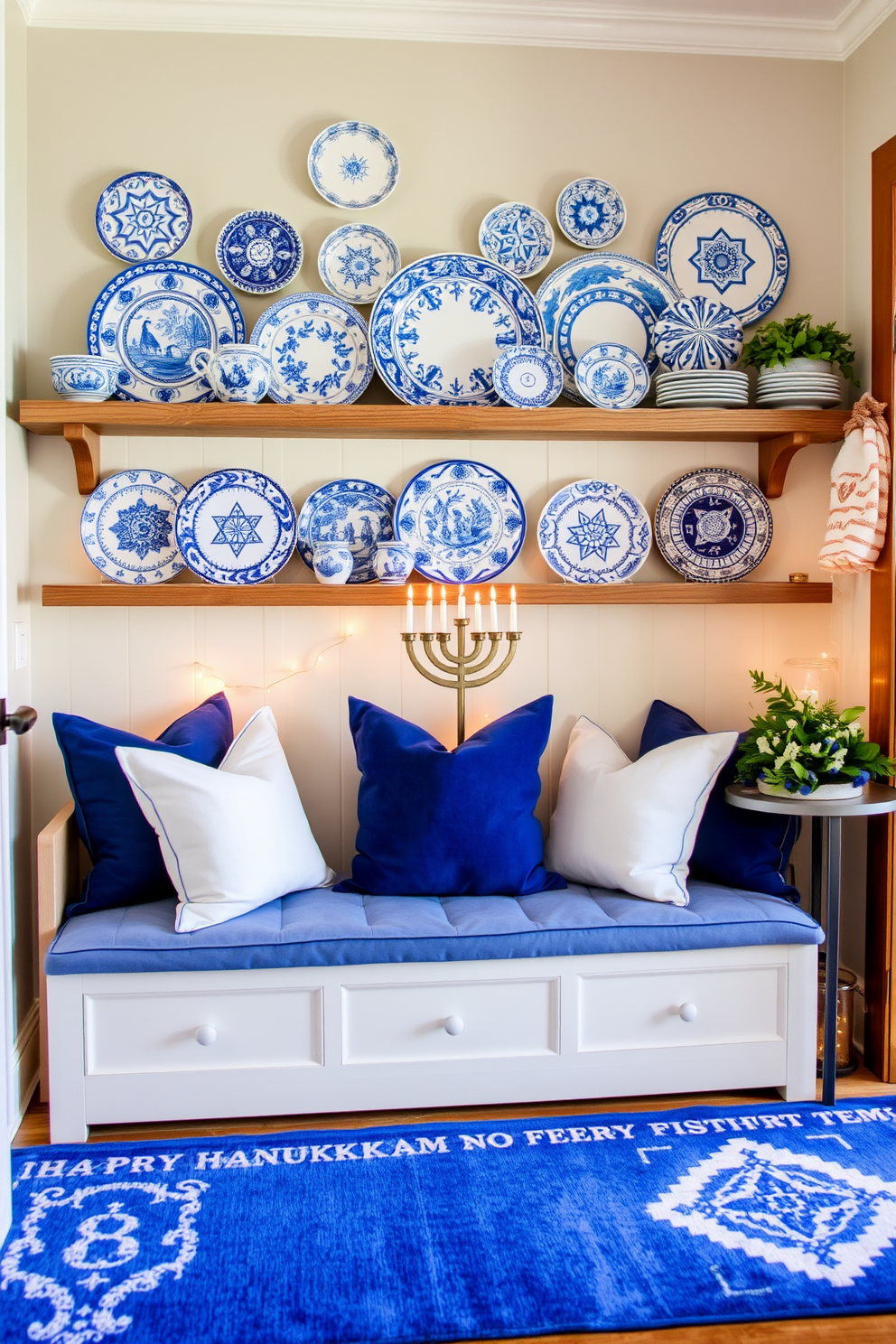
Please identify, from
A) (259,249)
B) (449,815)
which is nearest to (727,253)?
(259,249)

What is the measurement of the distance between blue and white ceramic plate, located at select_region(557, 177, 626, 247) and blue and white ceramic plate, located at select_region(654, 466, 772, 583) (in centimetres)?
67

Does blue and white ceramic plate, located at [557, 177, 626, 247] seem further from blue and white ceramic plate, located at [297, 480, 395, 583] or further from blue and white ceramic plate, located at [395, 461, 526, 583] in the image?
blue and white ceramic plate, located at [297, 480, 395, 583]

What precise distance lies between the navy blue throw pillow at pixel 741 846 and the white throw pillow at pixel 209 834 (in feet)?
3.35

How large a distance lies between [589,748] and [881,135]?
1693 millimetres

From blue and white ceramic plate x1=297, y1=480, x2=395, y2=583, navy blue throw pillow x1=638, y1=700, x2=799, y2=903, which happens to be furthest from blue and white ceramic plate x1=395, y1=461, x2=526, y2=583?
navy blue throw pillow x1=638, y1=700, x2=799, y2=903

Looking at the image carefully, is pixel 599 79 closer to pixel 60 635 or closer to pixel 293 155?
pixel 293 155

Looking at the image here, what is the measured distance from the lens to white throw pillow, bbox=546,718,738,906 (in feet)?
7.70

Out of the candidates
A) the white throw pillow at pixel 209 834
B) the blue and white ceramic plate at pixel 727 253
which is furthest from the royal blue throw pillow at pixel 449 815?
the blue and white ceramic plate at pixel 727 253

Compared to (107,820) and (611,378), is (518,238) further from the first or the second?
(107,820)

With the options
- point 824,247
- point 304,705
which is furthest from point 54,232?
point 824,247

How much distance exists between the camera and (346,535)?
2639 mm

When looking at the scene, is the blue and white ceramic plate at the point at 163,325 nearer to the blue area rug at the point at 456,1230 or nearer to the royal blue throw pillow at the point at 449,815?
the royal blue throw pillow at the point at 449,815

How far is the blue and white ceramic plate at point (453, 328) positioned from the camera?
8.55ft

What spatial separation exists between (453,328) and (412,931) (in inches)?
59.8
